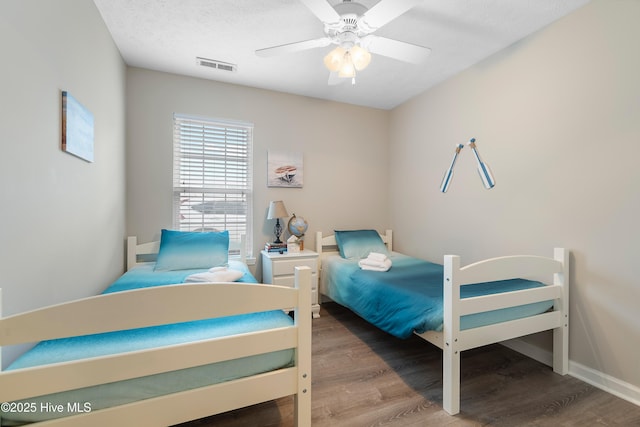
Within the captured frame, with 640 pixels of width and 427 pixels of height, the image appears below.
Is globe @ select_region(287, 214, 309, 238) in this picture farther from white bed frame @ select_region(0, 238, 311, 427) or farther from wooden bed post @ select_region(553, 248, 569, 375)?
wooden bed post @ select_region(553, 248, 569, 375)

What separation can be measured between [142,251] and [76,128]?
1476mm

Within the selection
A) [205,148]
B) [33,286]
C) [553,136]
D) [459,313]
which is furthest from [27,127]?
[553,136]

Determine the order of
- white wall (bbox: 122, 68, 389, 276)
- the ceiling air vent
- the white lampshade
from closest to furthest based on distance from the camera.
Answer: the ceiling air vent → white wall (bbox: 122, 68, 389, 276) → the white lampshade

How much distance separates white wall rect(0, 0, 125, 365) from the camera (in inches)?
42.9

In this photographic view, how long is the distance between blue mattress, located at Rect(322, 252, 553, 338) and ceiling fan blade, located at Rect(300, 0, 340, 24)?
5.98 ft

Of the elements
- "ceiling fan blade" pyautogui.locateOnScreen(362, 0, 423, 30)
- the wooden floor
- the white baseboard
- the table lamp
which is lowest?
the wooden floor

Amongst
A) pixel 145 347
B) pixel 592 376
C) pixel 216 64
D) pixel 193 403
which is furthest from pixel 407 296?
pixel 216 64

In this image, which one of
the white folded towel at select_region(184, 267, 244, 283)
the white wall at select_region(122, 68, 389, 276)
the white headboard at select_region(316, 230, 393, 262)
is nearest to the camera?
the white folded towel at select_region(184, 267, 244, 283)

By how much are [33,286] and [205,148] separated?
6.83 ft

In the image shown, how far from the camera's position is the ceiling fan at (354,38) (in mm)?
1522

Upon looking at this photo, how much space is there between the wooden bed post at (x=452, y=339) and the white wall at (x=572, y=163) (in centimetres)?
107

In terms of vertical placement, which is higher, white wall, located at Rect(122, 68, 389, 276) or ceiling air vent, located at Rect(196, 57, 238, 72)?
ceiling air vent, located at Rect(196, 57, 238, 72)

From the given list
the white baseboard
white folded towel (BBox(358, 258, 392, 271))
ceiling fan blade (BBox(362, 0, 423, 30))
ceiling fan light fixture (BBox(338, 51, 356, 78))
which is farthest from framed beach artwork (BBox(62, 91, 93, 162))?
the white baseboard

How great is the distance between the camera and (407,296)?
1.96m
